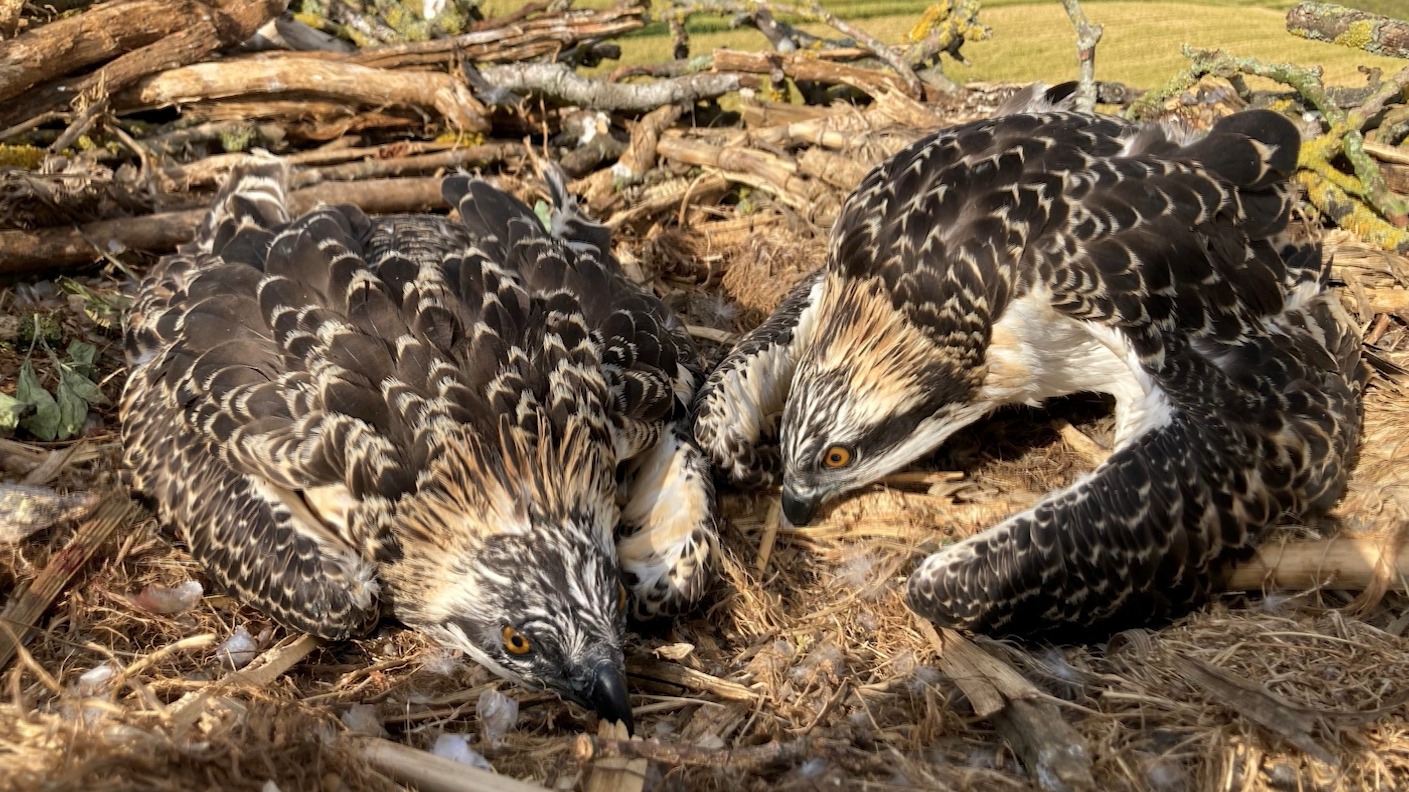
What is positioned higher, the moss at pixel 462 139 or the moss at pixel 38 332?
the moss at pixel 462 139

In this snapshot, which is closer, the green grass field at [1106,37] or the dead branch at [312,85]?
the green grass field at [1106,37]

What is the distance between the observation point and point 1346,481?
13.6ft

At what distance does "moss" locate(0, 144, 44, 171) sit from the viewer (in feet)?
18.5

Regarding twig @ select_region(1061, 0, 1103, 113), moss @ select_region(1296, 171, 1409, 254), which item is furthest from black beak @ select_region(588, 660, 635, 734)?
moss @ select_region(1296, 171, 1409, 254)

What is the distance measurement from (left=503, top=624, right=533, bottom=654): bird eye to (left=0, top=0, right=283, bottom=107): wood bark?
14.9 feet

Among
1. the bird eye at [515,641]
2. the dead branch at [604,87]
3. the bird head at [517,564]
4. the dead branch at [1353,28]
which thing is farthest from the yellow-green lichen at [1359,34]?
the bird eye at [515,641]

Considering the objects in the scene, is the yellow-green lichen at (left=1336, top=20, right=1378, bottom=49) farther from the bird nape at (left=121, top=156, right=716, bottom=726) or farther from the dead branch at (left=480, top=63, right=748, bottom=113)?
the bird nape at (left=121, top=156, right=716, bottom=726)

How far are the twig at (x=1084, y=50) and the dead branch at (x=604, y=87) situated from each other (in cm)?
218

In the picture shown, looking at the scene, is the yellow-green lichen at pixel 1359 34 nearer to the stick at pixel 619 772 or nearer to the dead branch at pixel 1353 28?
the dead branch at pixel 1353 28

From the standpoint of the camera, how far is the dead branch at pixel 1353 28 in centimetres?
523

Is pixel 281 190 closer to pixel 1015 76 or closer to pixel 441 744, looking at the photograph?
pixel 441 744

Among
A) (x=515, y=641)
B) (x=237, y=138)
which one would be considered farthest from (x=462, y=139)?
(x=515, y=641)

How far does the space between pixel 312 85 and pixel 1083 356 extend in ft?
16.3

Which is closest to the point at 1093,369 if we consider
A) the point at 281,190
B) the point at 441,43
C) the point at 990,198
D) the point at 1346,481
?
the point at 990,198
